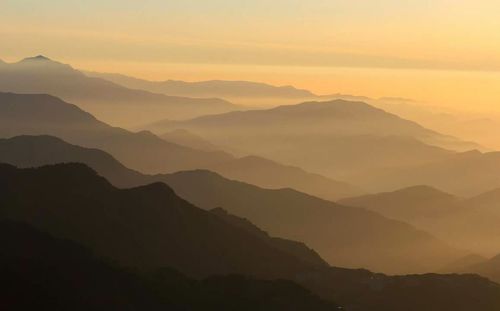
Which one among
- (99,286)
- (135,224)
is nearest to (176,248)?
(135,224)

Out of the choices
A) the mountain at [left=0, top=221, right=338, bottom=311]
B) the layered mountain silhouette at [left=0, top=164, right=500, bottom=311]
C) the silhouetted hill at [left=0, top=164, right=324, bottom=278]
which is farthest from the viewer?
the silhouetted hill at [left=0, top=164, right=324, bottom=278]

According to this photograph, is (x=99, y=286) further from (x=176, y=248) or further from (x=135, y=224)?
(x=176, y=248)

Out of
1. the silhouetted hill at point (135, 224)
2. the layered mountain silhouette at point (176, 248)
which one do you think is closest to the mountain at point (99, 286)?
the layered mountain silhouette at point (176, 248)

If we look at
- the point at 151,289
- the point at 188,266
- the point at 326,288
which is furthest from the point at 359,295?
the point at 151,289

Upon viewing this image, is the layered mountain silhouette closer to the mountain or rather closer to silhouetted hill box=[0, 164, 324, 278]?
silhouetted hill box=[0, 164, 324, 278]

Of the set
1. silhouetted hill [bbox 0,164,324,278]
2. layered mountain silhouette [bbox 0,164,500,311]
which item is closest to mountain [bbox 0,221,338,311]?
layered mountain silhouette [bbox 0,164,500,311]

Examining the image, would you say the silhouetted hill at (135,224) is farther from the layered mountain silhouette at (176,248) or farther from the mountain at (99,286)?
the mountain at (99,286)
